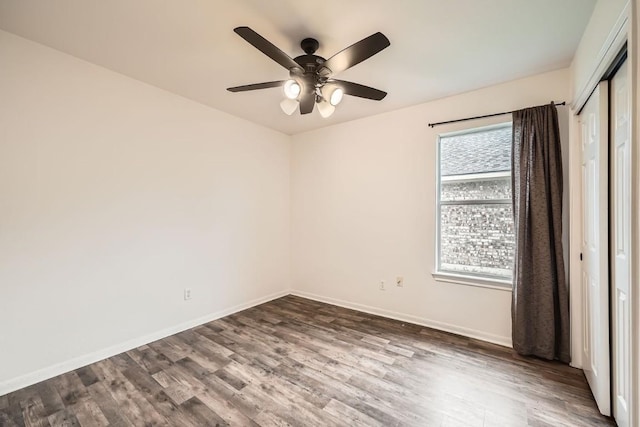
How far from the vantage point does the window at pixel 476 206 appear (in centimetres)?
271

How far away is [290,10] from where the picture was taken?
5.65ft

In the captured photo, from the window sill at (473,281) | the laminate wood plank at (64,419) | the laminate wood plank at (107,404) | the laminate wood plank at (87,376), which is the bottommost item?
the laminate wood plank at (64,419)

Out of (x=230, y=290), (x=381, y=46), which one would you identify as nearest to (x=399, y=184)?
(x=381, y=46)

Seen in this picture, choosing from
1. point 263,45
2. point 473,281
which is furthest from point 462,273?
point 263,45

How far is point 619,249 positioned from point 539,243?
911 mm

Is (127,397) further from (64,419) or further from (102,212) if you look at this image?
(102,212)

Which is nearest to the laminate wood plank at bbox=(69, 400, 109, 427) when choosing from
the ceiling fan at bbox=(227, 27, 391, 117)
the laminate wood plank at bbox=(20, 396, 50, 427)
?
the laminate wood plank at bbox=(20, 396, 50, 427)

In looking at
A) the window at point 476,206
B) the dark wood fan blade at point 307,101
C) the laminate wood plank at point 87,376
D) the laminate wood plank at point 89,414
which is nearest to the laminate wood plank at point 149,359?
the laminate wood plank at point 87,376

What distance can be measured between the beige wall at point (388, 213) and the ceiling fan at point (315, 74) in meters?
1.29

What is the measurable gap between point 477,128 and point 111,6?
3148 millimetres

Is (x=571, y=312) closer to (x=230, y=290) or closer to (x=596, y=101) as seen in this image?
(x=596, y=101)

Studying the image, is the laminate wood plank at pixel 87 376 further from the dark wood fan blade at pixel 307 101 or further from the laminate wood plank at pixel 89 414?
the dark wood fan blade at pixel 307 101

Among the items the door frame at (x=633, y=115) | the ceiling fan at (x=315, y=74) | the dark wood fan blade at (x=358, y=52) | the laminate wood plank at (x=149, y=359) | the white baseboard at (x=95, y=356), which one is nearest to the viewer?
the door frame at (x=633, y=115)

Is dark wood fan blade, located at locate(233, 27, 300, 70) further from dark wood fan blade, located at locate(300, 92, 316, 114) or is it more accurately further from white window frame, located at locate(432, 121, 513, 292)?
white window frame, located at locate(432, 121, 513, 292)
